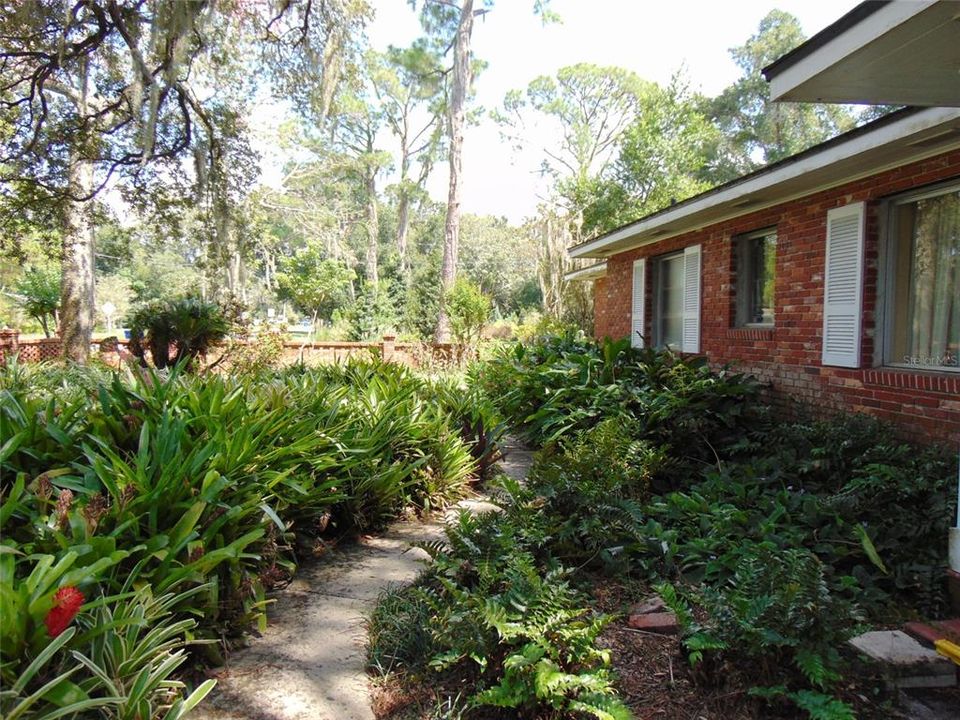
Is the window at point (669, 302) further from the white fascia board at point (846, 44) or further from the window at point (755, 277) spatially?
the white fascia board at point (846, 44)

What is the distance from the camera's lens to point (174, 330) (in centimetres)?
998

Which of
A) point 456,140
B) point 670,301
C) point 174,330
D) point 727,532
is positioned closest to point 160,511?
point 727,532

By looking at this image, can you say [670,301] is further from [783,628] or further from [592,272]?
[783,628]

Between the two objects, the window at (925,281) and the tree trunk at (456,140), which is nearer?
the window at (925,281)

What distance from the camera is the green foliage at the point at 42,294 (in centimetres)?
1945

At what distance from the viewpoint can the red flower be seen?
1.80 metres

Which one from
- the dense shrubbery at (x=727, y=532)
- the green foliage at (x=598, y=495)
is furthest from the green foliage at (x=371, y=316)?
the green foliage at (x=598, y=495)

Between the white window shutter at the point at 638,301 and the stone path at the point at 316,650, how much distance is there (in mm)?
6366

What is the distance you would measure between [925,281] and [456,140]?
48.9 ft

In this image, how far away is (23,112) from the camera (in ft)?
32.0

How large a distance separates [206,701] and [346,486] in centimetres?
182

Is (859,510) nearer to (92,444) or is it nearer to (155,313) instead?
(92,444)

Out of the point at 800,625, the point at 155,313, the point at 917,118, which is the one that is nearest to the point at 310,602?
the point at 800,625

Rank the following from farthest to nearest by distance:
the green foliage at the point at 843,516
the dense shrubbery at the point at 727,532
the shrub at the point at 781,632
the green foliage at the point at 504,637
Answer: the green foliage at the point at 843,516, the dense shrubbery at the point at 727,532, the shrub at the point at 781,632, the green foliage at the point at 504,637
